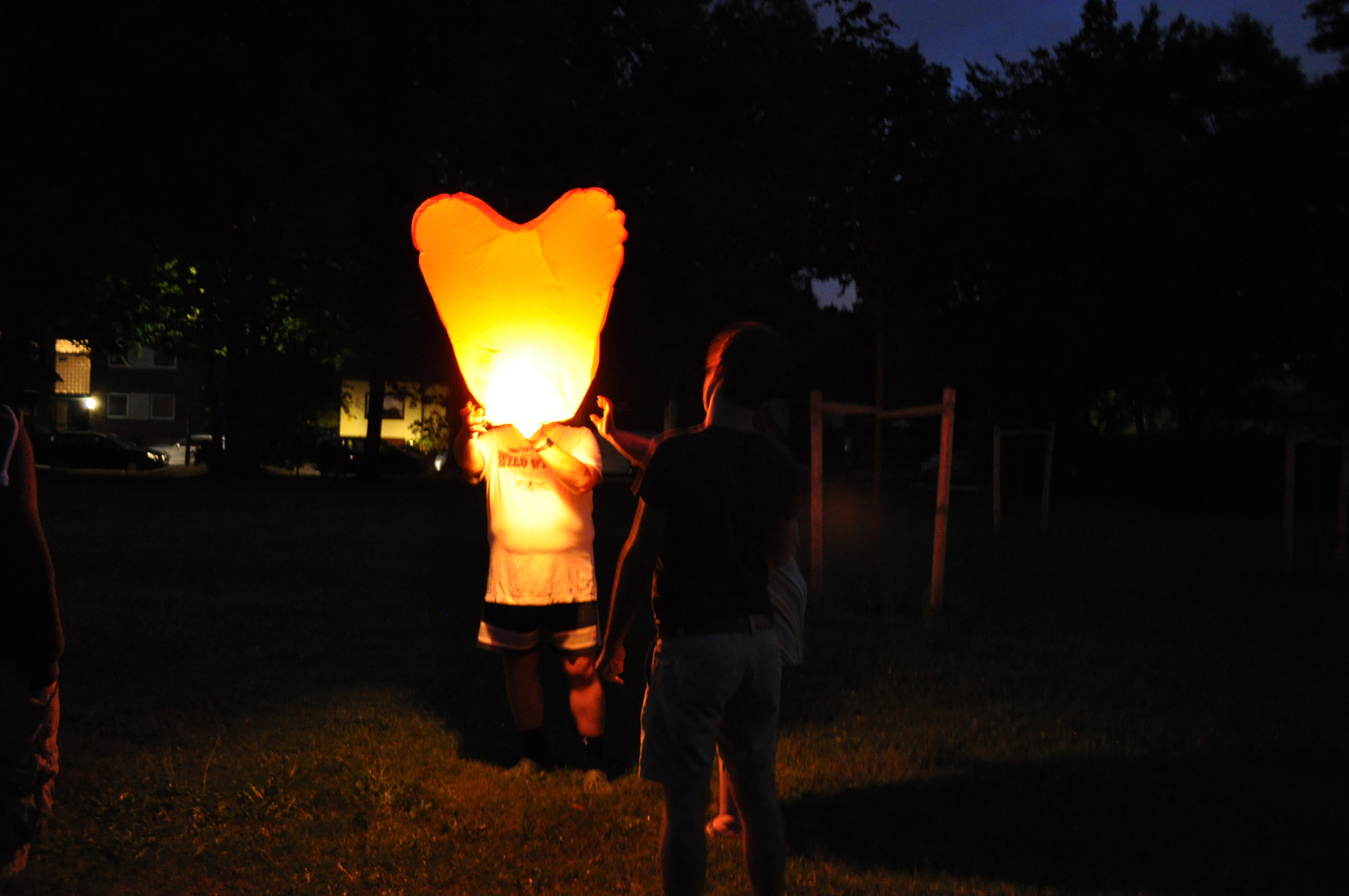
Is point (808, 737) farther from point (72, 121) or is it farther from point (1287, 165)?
point (1287, 165)

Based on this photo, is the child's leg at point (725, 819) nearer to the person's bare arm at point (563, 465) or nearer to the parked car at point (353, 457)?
the person's bare arm at point (563, 465)

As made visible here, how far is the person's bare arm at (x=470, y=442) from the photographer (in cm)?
547

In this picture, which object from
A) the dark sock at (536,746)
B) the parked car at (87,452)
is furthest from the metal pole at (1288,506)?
the parked car at (87,452)

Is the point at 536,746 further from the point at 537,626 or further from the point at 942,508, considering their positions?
the point at 942,508

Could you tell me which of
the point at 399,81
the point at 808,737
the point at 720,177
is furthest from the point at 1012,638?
the point at 720,177

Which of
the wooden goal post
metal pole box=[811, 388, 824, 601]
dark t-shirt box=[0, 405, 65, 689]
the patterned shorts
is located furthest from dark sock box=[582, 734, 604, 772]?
metal pole box=[811, 388, 824, 601]

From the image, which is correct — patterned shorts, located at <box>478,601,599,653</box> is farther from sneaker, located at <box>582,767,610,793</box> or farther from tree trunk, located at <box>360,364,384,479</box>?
tree trunk, located at <box>360,364,384,479</box>

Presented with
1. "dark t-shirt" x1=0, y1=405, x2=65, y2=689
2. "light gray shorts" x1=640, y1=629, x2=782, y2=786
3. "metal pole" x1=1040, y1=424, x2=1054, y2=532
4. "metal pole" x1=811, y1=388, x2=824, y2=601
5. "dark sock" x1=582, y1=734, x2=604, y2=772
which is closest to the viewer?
"dark t-shirt" x1=0, y1=405, x2=65, y2=689

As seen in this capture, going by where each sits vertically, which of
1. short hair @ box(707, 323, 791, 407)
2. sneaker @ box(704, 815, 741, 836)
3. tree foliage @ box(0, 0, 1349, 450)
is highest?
tree foliage @ box(0, 0, 1349, 450)

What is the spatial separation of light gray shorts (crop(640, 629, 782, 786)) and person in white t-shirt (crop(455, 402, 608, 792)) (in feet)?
6.09

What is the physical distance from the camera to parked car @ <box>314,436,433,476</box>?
4475 cm

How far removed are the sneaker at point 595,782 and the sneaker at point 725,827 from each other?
67 cm

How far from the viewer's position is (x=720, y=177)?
90.0 ft

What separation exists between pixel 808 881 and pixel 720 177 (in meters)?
24.1
